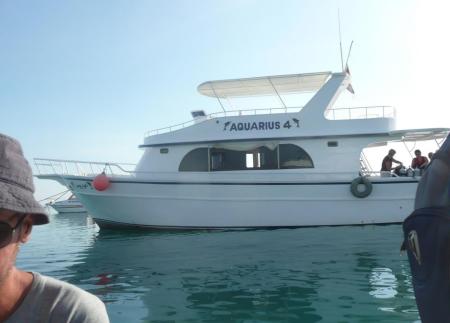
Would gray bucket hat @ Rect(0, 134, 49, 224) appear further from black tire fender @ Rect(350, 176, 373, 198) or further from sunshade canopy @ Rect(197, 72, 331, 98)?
sunshade canopy @ Rect(197, 72, 331, 98)

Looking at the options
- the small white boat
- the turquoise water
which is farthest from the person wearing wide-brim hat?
the small white boat

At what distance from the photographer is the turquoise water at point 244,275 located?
14.1 ft

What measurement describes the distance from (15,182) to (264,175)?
402 inches

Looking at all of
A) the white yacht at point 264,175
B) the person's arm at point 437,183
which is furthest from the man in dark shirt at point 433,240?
the white yacht at point 264,175

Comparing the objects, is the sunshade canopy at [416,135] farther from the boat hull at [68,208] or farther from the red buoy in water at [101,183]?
the boat hull at [68,208]

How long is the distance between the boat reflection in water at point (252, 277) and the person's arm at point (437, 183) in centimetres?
273

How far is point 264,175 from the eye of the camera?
36.7 feet

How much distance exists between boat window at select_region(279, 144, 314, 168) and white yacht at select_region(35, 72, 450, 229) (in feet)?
0.08

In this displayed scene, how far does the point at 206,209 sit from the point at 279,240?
2.53 metres

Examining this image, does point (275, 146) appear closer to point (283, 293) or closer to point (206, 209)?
point (206, 209)

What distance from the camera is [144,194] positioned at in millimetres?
11164

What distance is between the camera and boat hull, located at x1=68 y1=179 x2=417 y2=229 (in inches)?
430

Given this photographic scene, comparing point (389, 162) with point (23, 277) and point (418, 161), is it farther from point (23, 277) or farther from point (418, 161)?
point (23, 277)

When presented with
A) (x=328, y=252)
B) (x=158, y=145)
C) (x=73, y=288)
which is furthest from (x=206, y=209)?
(x=73, y=288)
